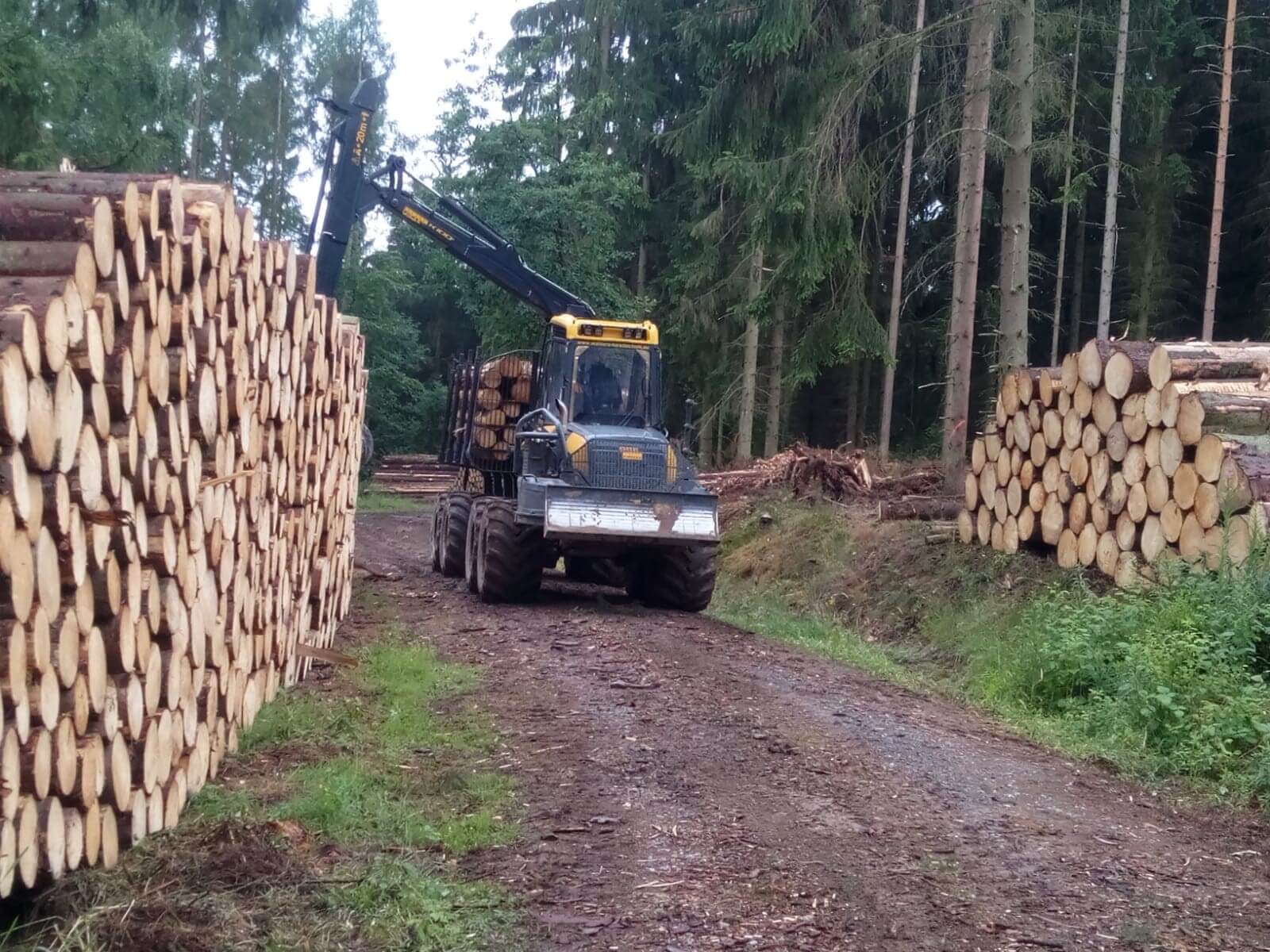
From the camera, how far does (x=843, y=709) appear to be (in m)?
8.36

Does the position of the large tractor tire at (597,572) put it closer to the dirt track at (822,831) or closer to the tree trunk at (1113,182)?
the dirt track at (822,831)

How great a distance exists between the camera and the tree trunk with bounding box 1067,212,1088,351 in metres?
31.0

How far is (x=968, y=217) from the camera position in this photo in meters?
15.8

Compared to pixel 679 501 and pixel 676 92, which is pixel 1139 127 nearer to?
pixel 676 92

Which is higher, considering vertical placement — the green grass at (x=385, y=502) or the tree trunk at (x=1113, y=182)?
the tree trunk at (x=1113, y=182)

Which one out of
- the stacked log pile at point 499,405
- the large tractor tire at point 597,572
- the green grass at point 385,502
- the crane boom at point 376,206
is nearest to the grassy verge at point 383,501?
the green grass at point 385,502

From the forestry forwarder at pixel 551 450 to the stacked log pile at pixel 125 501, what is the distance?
4.75m

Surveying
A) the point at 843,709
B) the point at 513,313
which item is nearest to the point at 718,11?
the point at 513,313

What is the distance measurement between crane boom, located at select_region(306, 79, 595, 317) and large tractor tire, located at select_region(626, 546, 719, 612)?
3.71m

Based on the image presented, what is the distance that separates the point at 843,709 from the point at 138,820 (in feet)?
15.4

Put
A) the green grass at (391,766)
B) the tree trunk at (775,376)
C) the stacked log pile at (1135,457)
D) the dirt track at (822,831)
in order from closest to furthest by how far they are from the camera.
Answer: the dirt track at (822,831)
the green grass at (391,766)
the stacked log pile at (1135,457)
the tree trunk at (775,376)

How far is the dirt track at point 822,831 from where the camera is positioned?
4.86 metres

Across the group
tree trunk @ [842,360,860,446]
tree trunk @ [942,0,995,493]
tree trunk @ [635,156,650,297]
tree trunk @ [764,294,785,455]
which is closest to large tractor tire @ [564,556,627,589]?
tree trunk @ [942,0,995,493]

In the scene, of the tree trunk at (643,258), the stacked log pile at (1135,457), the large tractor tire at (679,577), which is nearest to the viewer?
the stacked log pile at (1135,457)
